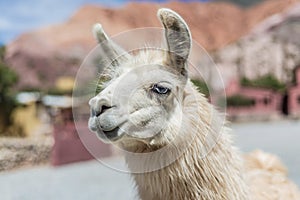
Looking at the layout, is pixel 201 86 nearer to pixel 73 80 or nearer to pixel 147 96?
pixel 147 96

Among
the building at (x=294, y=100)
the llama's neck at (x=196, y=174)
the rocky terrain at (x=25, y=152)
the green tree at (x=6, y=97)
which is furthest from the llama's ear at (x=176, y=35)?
the building at (x=294, y=100)

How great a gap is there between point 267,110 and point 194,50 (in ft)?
81.4

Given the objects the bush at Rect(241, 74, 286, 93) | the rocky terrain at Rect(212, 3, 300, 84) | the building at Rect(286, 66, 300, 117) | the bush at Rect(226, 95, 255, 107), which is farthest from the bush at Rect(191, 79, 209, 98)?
the rocky terrain at Rect(212, 3, 300, 84)

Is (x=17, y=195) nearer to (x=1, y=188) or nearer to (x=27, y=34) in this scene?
(x=1, y=188)

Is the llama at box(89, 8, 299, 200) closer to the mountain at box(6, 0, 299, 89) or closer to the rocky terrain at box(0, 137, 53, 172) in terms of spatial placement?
the rocky terrain at box(0, 137, 53, 172)

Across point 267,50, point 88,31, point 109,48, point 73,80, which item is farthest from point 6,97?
point 267,50

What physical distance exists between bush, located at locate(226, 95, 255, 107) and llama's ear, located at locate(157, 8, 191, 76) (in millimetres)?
23008

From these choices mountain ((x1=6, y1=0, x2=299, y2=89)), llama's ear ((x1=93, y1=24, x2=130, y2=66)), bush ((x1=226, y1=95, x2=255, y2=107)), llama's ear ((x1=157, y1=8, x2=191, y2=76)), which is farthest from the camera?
mountain ((x1=6, y1=0, x2=299, y2=89))

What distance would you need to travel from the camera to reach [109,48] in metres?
1.70

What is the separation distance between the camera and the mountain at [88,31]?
3256 cm

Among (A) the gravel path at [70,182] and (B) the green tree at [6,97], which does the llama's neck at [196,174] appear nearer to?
(A) the gravel path at [70,182]

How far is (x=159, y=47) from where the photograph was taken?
1683mm

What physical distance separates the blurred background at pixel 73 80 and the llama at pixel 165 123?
0.57 feet

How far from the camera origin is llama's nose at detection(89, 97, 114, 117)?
Answer: 147 cm
